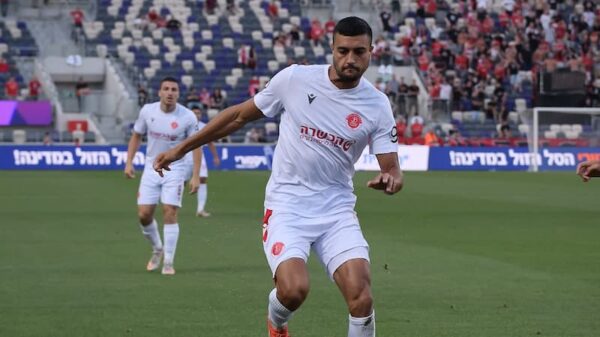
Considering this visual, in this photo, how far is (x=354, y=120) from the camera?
817cm

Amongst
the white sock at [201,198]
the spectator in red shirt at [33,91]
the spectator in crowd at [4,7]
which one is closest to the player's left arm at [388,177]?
the white sock at [201,198]

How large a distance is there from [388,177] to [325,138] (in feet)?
2.16

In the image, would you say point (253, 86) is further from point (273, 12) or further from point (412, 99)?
point (273, 12)

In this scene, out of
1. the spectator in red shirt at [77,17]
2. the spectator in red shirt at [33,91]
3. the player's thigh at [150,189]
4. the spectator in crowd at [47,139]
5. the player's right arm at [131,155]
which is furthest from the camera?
the spectator in red shirt at [77,17]

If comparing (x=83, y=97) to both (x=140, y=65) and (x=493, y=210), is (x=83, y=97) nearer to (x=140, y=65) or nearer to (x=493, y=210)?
(x=140, y=65)

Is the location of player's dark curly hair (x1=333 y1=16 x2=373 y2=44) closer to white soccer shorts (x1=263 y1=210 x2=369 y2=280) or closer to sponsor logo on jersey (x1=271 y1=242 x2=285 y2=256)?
white soccer shorts (x1=263 y1=210 x2=369 y2=280)

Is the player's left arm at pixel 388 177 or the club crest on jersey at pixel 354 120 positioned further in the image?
the club crest on jersey at pixel 354 120

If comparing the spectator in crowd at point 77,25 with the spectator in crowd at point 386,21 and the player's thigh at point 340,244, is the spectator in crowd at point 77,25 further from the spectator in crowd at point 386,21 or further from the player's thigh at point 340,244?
the player's thigh at point 340,244

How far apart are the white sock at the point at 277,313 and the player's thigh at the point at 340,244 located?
1.21 ft

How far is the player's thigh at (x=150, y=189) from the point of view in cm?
1491

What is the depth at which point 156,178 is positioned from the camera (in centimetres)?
1494

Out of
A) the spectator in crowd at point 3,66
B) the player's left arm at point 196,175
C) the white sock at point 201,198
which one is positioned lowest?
the spectator in crowd at point 3,66

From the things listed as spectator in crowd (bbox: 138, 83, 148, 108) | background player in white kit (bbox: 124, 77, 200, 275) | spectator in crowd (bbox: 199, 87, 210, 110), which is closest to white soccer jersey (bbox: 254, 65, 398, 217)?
background player in white kit (bbox: 124, 77, 200, 275)

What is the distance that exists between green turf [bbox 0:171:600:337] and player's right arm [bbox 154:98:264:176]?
7.32 feet
